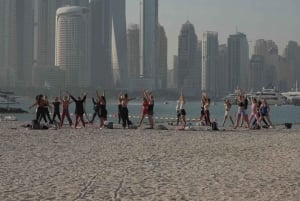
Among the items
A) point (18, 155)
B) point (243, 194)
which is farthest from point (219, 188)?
point (18, 155)

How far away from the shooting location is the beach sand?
696cm

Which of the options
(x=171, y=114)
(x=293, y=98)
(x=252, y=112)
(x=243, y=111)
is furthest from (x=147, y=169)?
(x=293, y=98)

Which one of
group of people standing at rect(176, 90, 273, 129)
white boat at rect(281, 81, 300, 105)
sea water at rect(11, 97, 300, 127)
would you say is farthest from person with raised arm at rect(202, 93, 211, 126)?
white boat at rect(281, 81, 300, 105)

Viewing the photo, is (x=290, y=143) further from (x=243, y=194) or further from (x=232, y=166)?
(x=243, y=194)

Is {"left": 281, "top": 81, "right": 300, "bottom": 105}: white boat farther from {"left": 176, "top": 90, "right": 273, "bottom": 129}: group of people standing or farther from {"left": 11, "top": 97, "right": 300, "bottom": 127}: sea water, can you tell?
{"left": 176, "top": 90, "right": 273, "bottom": 129}: group of people standing

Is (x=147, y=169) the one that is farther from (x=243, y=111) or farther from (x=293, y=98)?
(x=293, y=98)

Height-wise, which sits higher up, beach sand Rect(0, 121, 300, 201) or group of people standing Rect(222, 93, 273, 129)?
group of people standing Rect(222, 93, 273, 129)

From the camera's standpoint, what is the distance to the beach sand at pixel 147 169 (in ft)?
22.8

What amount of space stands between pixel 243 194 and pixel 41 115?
13700 mm

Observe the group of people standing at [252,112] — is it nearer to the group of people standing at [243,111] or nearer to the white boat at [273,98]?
the group of people standing at [243,111]

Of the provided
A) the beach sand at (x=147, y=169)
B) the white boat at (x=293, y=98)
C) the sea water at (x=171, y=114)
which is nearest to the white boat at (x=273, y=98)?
the white boat at (x=293, y=98)

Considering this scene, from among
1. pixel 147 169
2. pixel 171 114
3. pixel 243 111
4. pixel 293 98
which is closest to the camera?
pixel 147 169

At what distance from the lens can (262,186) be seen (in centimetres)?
754

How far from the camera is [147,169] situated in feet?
29.7
